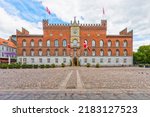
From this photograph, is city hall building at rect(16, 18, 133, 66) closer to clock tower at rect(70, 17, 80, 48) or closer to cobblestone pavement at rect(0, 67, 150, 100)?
clock tower at rect(70, 17, 80, 48)

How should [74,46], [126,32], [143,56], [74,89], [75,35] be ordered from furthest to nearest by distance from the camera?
[143,56]
[126,32]
[74,46]
[75,35]
[74,89]

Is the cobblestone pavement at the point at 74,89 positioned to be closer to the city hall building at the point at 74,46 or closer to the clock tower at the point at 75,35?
the city hall building at the point at 74,46

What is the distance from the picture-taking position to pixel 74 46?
57125 millimetres

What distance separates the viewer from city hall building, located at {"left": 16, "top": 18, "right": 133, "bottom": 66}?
5684cm

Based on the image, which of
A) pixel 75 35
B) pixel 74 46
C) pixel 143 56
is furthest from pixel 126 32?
pixel 74 46

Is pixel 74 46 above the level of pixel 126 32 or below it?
below

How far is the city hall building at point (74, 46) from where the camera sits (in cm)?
5684

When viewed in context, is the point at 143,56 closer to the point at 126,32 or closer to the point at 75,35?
the point at 126,32

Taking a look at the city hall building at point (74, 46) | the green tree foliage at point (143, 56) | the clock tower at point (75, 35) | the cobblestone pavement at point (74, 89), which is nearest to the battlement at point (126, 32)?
the city hall building at point (74, 46)

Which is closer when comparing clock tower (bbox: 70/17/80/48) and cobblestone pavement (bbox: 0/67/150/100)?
cobblestone pavement (bbox: 0/67/150/100)

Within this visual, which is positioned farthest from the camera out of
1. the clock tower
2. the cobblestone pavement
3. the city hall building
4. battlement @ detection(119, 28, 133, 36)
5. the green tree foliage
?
the green tree foliage

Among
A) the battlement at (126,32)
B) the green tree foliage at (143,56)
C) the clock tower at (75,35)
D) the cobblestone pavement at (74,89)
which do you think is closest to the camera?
the cobblestone pavement at (74,89)

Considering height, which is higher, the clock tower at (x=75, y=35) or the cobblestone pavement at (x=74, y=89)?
the clock tower at (x=75, y=35)

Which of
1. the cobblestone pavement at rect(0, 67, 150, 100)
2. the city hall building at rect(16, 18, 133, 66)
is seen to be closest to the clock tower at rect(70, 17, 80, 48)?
the city hall building at rect(16, 18, 133, 66)
